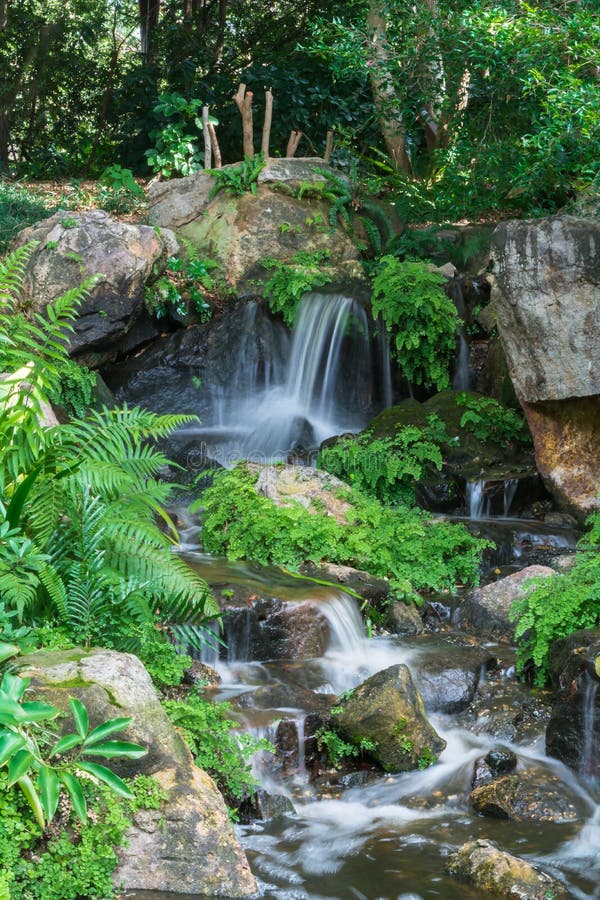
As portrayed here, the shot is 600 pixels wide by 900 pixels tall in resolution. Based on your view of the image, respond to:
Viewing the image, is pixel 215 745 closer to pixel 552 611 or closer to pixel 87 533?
pixel 87 533

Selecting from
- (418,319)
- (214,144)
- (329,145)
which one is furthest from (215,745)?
(329,145)

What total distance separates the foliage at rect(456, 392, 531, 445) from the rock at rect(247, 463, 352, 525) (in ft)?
6.51

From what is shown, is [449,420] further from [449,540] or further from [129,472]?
[129,472]

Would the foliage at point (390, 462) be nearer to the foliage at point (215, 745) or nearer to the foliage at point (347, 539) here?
the foliage at point (347, 539)

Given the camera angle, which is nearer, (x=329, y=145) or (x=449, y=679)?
(x=449, y=679)

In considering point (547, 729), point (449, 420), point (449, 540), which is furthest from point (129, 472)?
point (449, 420)

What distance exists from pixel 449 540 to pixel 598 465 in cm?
204

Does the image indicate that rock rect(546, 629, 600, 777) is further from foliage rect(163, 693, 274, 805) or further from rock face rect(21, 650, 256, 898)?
rock face rect(21, 650, 256, 898)

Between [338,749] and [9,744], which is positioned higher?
[9,744]

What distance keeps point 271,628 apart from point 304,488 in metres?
2.34

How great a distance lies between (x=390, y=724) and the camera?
588 centimetres

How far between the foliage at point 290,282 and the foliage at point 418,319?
1.13 m

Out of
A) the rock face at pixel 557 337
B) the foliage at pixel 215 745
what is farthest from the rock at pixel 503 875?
the rock face at pixel 557 337

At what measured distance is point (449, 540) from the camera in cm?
898
